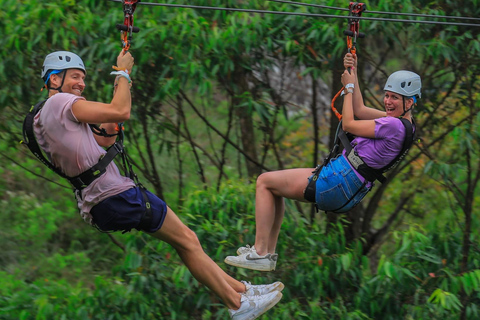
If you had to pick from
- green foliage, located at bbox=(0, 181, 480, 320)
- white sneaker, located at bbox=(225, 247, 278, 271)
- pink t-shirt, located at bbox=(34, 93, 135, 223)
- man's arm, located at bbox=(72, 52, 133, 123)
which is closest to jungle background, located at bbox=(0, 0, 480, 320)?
green foliage, located at bbox=(0, 181, 480, 320)

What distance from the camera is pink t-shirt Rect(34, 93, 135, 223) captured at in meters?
4.14

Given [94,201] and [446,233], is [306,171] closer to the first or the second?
[94,201]

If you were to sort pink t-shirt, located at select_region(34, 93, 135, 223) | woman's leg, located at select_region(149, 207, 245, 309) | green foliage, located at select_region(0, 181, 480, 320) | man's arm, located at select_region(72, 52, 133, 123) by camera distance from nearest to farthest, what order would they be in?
1. man's arm, located at select_region(72, 52, 133, 123)
2. pink t-shirt, located at select_region(34, 93, 135, 223)
3. woman's leg, located at select_region(149, 207, 245, 309)
4. green foliage, located at select_region(0, 181, 480, 320)

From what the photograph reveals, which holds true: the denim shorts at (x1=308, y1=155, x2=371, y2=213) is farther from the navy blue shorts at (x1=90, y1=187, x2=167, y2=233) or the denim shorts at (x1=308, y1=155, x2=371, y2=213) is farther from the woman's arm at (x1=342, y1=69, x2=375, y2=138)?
the navy blue shorts at (x1=90, y1=187, x2=167, y2=233)

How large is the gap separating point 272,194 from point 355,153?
582 mm

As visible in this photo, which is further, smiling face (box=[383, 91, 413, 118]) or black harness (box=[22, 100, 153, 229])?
smiling face (box=[383, 91, 413, 118])

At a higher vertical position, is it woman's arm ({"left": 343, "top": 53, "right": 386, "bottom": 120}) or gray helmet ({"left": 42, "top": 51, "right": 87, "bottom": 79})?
gray helmet ({"left": 42, "top": 51, "right": 87, "bottom": 79})

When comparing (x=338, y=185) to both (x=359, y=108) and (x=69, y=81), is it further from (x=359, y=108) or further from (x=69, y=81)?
(x=69, y=81)

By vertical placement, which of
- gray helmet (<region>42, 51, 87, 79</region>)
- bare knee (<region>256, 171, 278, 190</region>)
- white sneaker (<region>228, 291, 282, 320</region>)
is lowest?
white sneaker (<region>228, 291, 282, 320</region>)

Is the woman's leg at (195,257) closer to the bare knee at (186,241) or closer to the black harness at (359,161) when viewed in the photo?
the bare knee at (186,241)

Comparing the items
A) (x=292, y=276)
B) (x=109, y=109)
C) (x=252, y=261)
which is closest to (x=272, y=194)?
(x=252, y=261)

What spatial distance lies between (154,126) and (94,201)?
124 inches

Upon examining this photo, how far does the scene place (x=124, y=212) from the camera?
432cm

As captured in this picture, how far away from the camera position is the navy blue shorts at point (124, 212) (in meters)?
4.31
